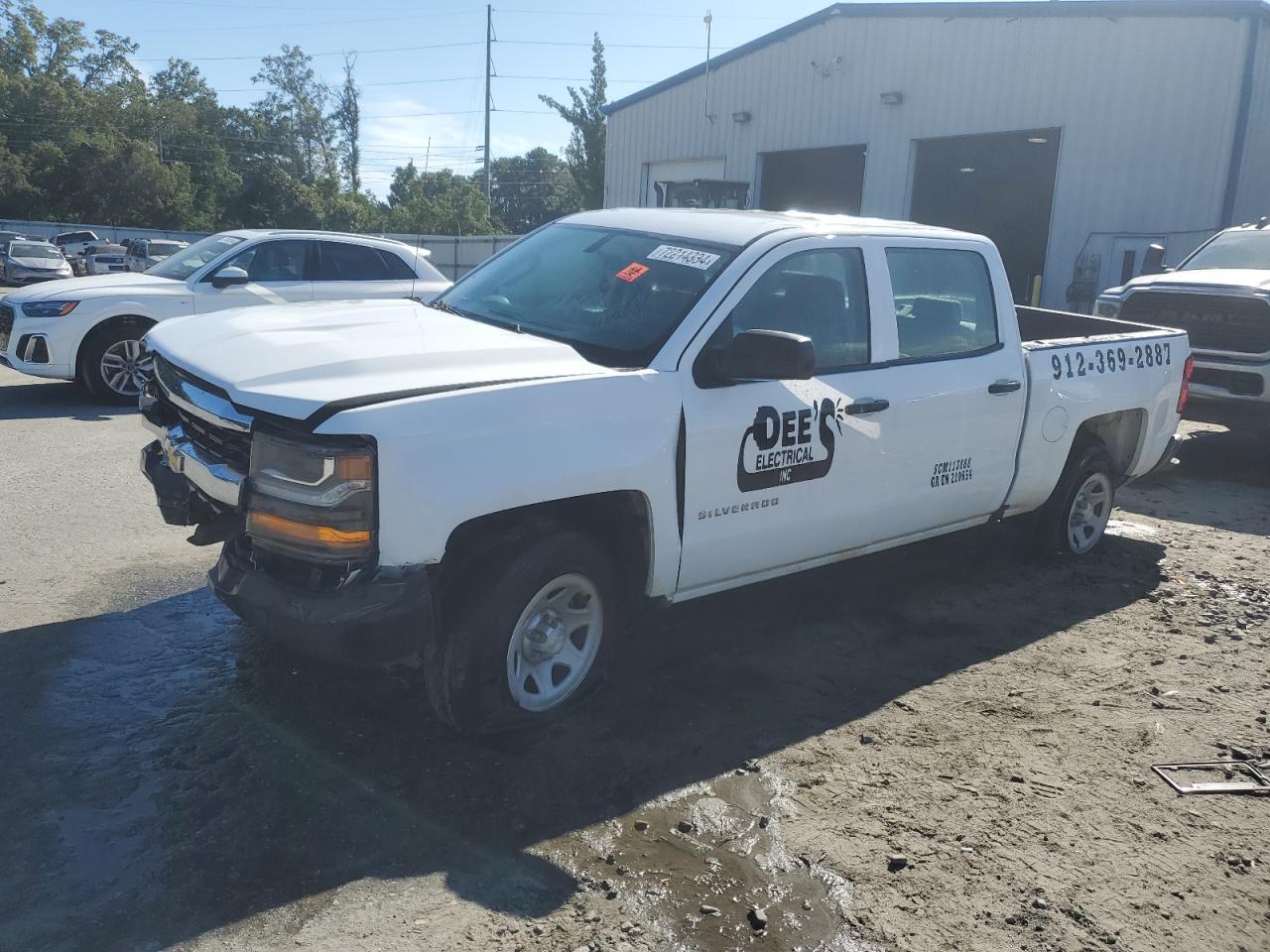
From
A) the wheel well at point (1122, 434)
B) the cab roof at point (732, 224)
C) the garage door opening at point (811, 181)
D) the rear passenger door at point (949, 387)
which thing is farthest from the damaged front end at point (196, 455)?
the garage door opening at point (811, 181)

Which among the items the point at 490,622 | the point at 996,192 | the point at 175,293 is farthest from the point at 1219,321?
the point at 996,192

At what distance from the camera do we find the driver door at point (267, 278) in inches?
400

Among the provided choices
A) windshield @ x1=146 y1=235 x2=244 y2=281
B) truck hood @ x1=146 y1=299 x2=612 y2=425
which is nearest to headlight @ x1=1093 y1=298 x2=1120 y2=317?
truck hood @ x1=146 y1=299 x2=612 y2=425

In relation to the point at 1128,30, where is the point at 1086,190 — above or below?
below

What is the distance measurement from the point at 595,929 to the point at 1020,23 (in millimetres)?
19719

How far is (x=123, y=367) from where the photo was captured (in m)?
9.84

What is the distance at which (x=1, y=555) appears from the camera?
5461 millimetres

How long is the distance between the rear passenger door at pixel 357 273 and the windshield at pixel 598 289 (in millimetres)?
6051

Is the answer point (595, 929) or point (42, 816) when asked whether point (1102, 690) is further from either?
point (42, 816)

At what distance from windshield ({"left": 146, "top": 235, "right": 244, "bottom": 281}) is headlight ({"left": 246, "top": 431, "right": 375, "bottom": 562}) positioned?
26.1 feet

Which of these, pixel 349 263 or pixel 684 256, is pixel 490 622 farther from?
pixel 349 263

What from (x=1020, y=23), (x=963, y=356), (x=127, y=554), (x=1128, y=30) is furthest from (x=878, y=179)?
(x=127, y=554)

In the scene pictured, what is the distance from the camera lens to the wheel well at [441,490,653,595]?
362cm

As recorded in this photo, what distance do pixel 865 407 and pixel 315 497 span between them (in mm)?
2460
